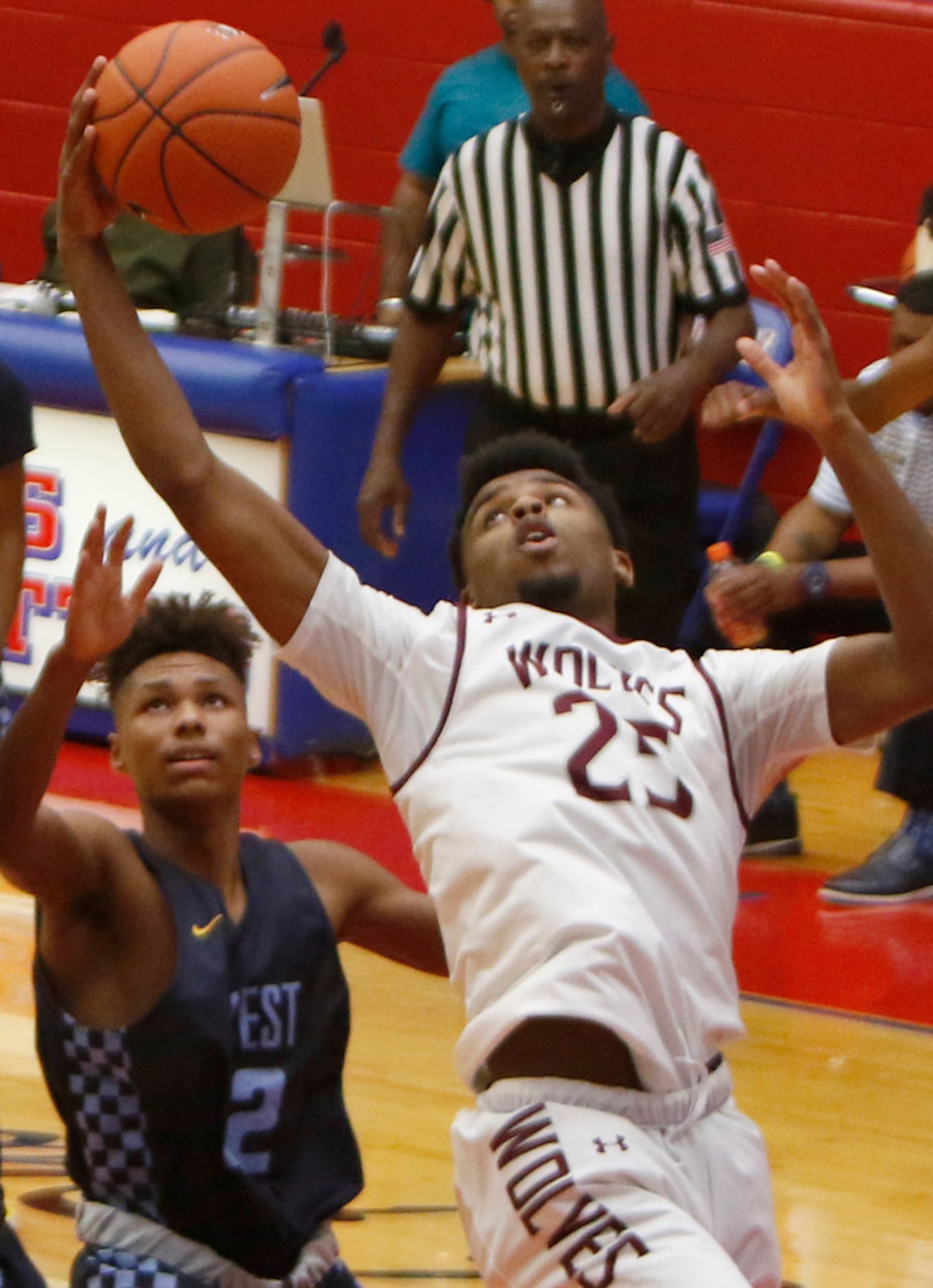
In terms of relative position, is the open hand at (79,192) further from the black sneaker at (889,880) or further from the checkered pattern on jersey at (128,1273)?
the black sneaker at (889,880)

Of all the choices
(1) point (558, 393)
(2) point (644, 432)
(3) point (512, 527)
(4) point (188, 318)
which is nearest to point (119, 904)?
(3) point (512, 527)

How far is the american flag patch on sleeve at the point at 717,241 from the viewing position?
6055 mm

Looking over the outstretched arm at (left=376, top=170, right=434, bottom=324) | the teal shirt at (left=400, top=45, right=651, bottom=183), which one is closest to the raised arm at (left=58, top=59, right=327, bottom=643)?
the teal shirt at (left=400, top=45, right=651, bottom=183)

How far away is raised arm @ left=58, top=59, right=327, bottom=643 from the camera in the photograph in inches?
123

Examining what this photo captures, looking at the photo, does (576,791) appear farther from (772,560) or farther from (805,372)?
(772,560)

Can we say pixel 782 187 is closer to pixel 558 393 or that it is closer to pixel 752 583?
pixel 558 393

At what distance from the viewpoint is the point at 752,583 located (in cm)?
529

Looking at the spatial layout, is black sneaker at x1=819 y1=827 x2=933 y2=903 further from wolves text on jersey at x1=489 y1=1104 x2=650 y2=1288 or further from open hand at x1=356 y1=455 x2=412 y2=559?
wolves text on jersey at x1=489 y1=1104 x2=650 y2=1288

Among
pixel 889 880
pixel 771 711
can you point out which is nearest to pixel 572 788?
pixel 771 711

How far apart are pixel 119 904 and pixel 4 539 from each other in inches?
43.3

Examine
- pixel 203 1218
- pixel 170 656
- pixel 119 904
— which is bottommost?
pixel 203 1218

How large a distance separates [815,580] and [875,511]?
3.04 meters

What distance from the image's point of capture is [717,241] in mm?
6062

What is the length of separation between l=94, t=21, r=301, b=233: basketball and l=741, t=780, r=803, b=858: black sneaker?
11.2ft
